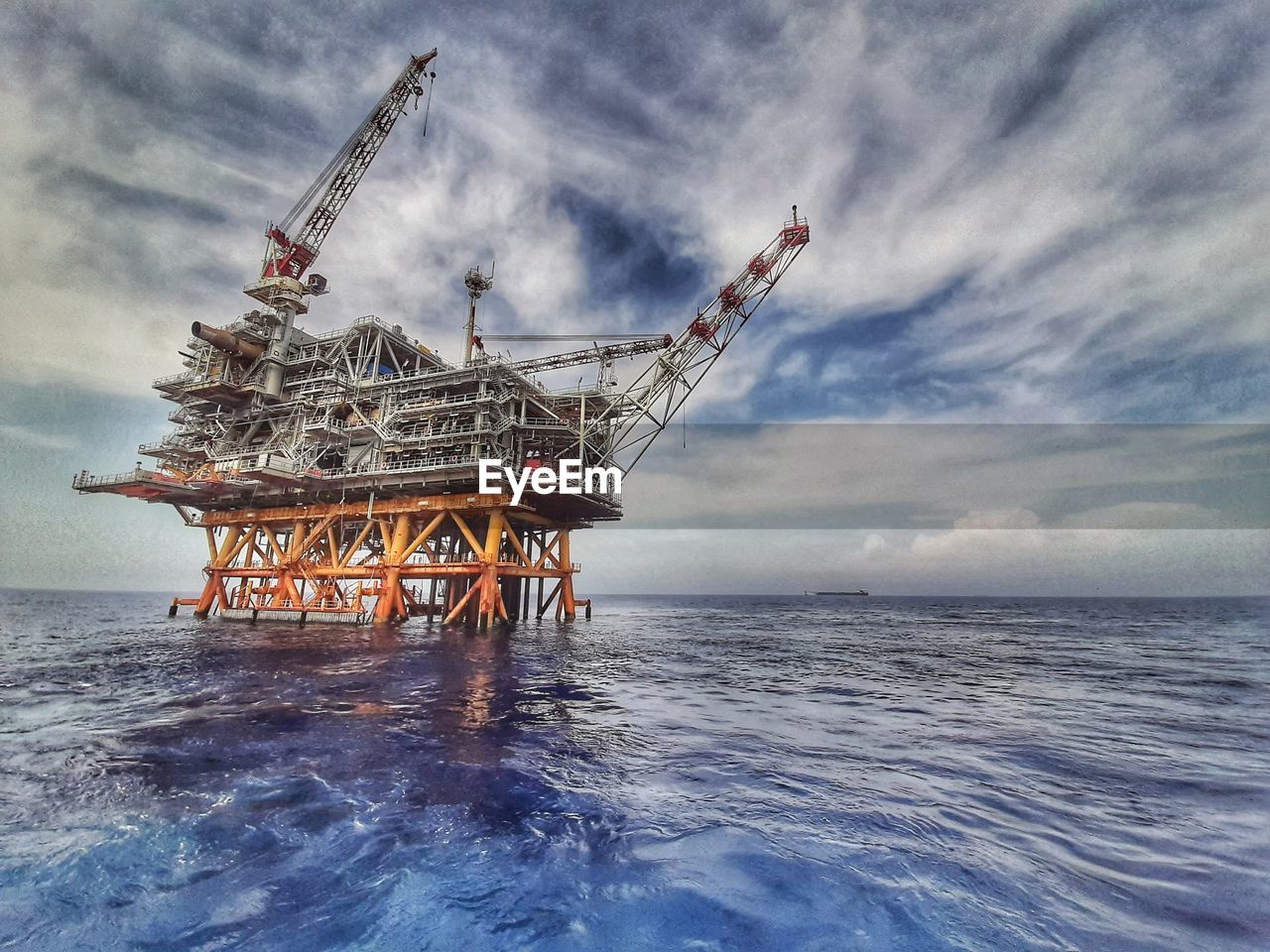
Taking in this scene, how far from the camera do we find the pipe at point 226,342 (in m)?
28.2

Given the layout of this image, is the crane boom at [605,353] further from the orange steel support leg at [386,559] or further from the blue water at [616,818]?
the blue water at [616,818]

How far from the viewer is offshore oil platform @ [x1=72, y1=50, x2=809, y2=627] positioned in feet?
86.9

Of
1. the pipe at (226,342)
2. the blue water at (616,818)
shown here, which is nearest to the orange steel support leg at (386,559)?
the pipe at (226,342)

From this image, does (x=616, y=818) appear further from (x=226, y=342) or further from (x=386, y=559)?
(x=226, y=342)

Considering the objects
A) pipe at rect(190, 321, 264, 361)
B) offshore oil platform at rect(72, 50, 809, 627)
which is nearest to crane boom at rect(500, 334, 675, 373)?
offshore oil platform at rect(72, 50, 809, 627)

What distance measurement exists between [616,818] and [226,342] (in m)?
35.6

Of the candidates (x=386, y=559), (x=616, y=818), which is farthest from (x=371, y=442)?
(x=616, y=818)

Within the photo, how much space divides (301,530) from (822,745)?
3310 cm

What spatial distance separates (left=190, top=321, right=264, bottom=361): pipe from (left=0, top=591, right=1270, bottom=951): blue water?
73.6ft

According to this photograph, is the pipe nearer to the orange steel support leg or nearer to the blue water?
the orange steel support leg

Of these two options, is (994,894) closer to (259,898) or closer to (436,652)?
(259,898)

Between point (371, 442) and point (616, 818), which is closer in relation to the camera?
point (616, 818)

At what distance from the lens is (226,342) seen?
97.3 ft

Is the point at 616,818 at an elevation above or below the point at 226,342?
below
